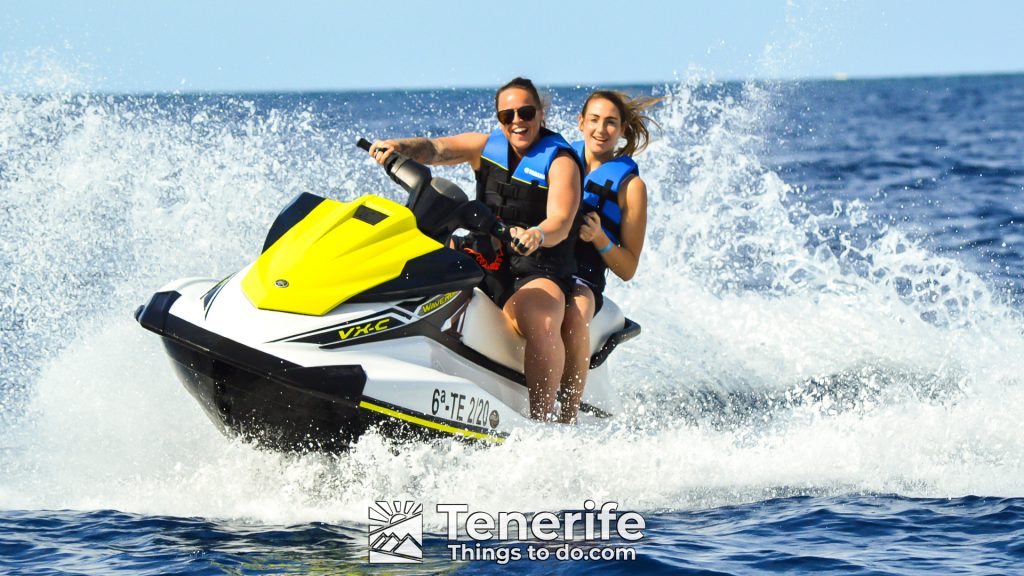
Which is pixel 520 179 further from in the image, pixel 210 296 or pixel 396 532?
pixel 396 532

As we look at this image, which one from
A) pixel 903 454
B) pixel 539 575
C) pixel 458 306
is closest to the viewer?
pixel 539 575

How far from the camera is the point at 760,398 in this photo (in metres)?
6.88

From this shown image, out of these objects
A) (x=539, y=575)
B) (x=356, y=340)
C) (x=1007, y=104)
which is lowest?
(x=539, y=575)

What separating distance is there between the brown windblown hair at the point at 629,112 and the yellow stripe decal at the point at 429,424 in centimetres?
144

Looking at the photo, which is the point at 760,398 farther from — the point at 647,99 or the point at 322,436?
the point at 322,436

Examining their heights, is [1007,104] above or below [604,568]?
above

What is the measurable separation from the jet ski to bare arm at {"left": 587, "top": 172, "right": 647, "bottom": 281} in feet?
2.41

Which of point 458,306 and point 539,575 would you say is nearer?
point 539,575

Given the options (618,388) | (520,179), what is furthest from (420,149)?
(618,388)

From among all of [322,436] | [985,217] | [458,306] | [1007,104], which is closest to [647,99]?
[458,306]

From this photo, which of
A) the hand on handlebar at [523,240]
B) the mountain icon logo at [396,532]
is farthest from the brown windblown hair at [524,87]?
the mountain icon logo at [396,532]

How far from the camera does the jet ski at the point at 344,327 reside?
3.91 metres

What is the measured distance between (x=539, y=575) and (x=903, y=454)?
84.5 inches

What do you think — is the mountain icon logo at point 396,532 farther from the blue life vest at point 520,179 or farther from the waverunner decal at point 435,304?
the blue life vest at point 520,179
